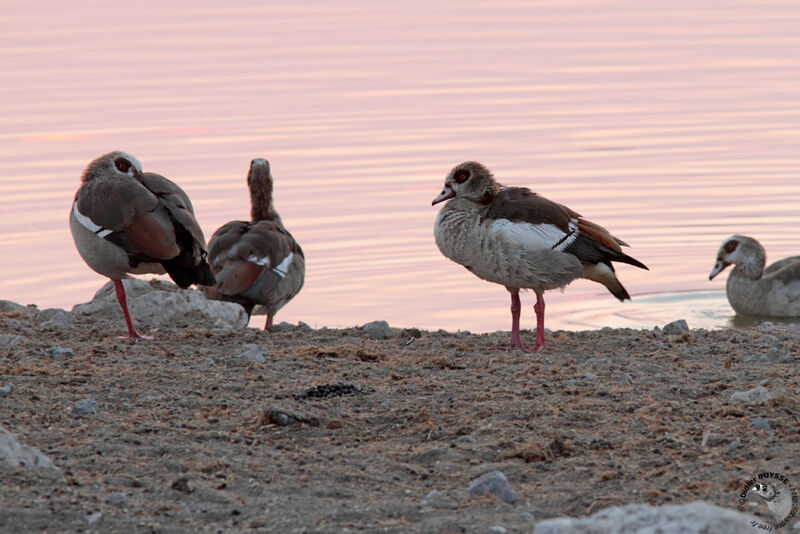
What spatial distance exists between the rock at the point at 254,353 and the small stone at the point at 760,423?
11.3 ft

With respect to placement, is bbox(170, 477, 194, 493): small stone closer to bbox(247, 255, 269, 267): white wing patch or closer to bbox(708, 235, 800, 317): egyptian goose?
bbox(247, 255, 269, 267): white wing patch

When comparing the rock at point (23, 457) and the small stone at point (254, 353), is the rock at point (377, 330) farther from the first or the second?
the rock at point (23, 457)

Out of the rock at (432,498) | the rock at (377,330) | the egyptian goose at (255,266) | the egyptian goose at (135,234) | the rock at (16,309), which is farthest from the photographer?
the egyptian goose at (255,266)

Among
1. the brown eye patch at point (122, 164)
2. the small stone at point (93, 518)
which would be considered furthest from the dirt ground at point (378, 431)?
the brown eye patch at point (122, 164)

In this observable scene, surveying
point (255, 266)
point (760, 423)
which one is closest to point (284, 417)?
point (760, 423)

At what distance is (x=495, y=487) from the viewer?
5918mm

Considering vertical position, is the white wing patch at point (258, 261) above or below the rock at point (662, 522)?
above

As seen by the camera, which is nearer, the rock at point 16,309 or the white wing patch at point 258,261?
the rock at point 16,309

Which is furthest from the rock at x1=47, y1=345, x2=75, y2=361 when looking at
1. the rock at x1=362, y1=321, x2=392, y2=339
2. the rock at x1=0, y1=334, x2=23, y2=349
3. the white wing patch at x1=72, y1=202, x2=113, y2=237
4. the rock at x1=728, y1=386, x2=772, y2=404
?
the rock at x1=728, y1=386, x2=772, y2=404

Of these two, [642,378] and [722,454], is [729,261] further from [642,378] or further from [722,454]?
[722,454]

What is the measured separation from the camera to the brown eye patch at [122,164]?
11039mm

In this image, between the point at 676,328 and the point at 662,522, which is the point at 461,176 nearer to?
the point at 676,328

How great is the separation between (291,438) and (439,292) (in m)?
8.05

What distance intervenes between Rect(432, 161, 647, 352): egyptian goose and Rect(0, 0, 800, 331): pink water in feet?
11.1
